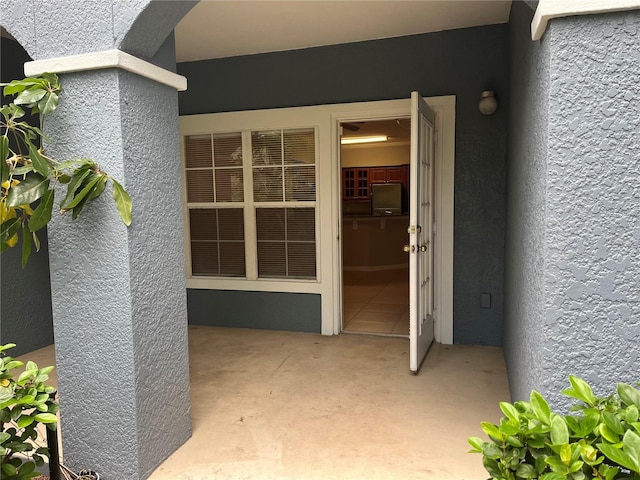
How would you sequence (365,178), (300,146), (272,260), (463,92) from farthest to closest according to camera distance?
(365,178) < (272,260) < (300,146) < (463,92)

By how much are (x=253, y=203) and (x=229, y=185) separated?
333mm

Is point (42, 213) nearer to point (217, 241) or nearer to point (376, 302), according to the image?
point (217, 241)

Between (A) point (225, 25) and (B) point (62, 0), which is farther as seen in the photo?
(A) point (225, 25)

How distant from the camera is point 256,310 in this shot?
4727 millimetres

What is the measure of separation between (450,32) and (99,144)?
3114mm

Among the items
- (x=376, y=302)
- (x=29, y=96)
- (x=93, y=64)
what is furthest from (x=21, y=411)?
(x=376, y=302)

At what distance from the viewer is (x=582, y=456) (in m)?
1.09

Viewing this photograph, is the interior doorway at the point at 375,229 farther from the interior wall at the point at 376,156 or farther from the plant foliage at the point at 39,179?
the plant foliage at the point at 39,179

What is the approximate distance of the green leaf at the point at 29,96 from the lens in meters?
1.87

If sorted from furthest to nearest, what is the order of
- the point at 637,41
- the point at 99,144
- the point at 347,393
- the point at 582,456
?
the point at 347,393 → the point at 99,144 → the point at 637,41 → the point at 582,456

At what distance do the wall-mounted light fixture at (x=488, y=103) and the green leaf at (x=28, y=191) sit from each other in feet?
10.6

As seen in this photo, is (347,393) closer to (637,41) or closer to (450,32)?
(637,41)

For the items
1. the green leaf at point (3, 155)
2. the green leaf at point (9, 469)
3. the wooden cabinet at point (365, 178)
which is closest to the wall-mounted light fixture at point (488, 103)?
the green leaf at point (3, 155)

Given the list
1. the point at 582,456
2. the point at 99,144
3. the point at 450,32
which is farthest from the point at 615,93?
the point at 450,32
